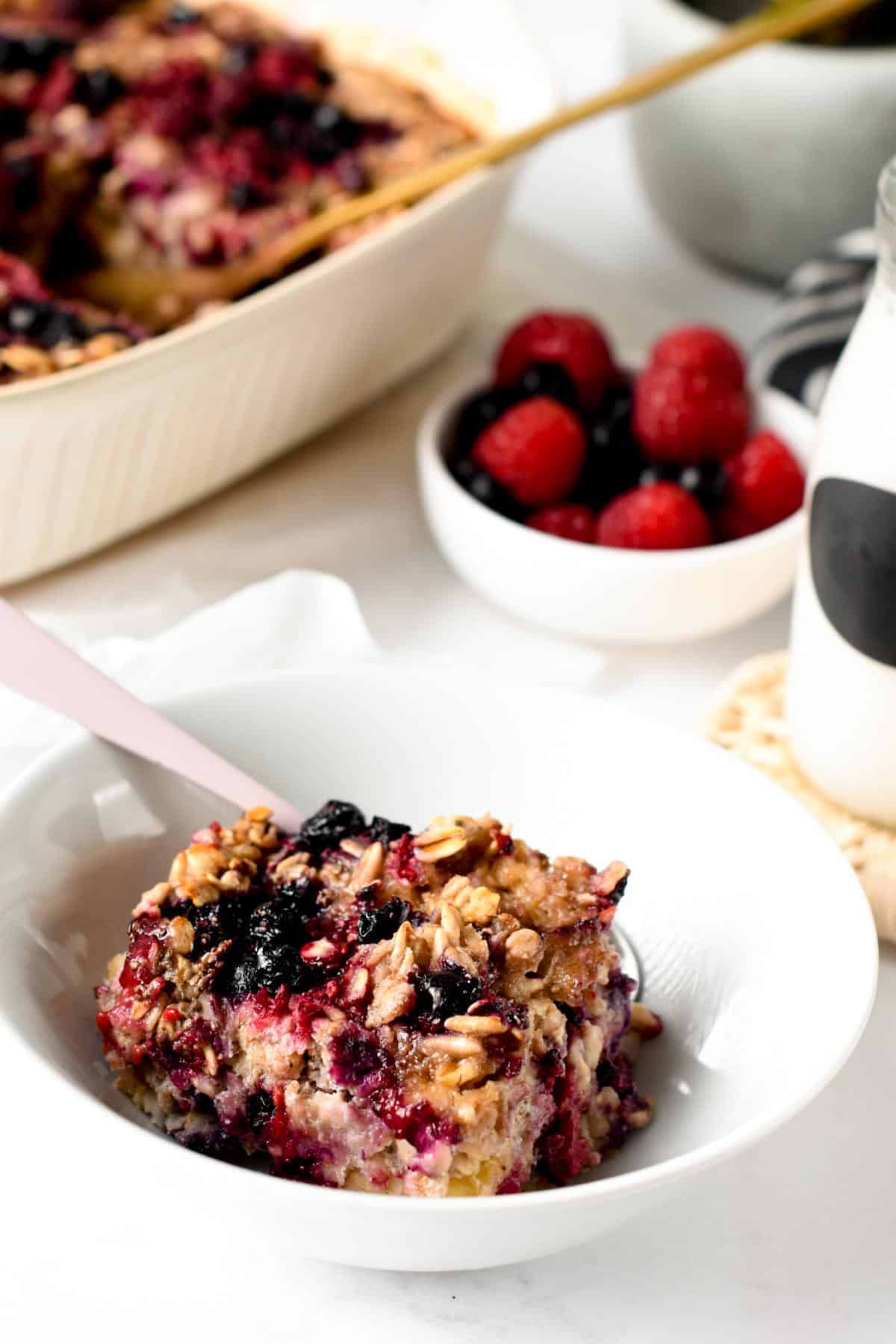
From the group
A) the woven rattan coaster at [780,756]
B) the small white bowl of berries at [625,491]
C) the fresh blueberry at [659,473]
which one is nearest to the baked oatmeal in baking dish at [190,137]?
the small white bowl of berries at [625,491]

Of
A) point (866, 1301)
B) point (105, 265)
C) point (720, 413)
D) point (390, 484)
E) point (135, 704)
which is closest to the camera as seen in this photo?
point (866, 1301)

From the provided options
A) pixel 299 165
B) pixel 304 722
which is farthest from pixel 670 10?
pixel 304 722

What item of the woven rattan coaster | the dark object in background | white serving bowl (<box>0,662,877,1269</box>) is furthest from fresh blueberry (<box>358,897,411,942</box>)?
the dark object in background

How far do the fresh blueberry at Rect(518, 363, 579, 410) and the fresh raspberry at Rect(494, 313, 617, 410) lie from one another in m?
0.03

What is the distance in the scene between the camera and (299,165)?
190cm

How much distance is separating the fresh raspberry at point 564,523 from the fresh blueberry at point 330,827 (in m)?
0.56

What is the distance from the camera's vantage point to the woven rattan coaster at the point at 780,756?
121 centimetres

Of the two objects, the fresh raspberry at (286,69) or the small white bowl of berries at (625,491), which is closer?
the small white bowl of berries at (625,491)

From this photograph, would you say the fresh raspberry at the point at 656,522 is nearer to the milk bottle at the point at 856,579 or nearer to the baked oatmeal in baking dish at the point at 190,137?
the milk bottle at the point at 856,579

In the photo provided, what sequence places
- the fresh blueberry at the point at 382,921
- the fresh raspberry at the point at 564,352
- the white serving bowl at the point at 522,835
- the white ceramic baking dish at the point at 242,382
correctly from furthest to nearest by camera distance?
the fresh raspberry at the point at 564,352 < the white ceramic baking dish at the point at 242,382 < the fresh blueberry at the point at 382,921 < the white serving bowl at the point at 522,835

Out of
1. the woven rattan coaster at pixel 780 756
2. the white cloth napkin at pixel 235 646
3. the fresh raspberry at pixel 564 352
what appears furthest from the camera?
the fresh raspberry at pixel 564 352

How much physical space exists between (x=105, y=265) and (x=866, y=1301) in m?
1.47

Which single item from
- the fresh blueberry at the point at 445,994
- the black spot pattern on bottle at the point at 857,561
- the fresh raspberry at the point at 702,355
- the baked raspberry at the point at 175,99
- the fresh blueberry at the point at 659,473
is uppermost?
the black spot pattern on bottle at the point at 857,561

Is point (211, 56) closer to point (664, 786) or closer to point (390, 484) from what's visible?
point (390, 484)
